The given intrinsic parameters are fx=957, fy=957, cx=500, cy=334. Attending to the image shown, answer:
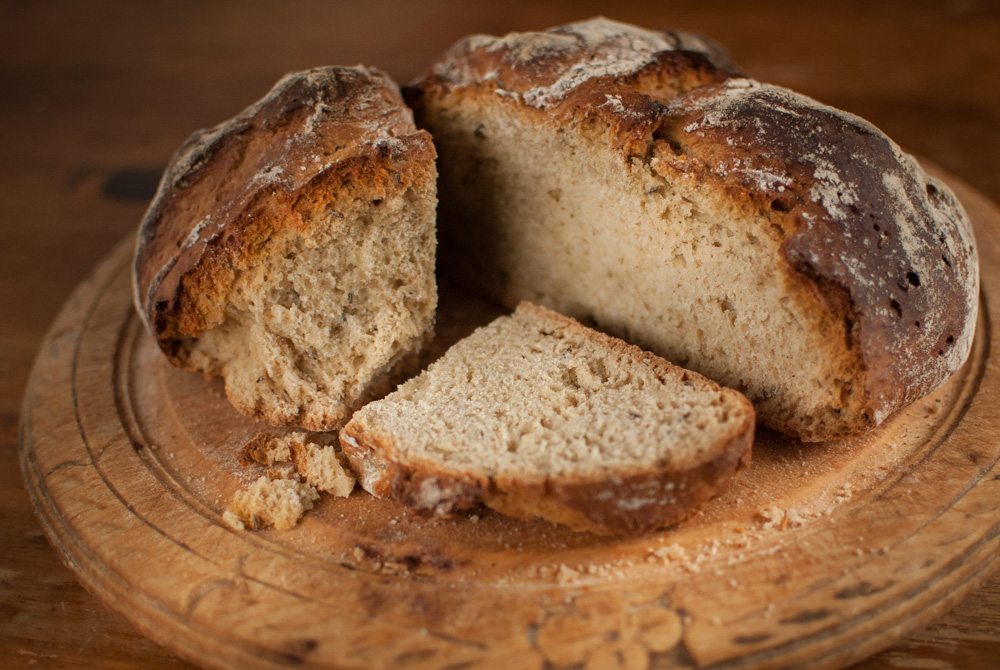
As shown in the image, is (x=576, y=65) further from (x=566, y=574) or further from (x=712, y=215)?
(x=566, y=574)

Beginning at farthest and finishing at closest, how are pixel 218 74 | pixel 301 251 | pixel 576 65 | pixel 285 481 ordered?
pixel 218 74, pixel 576 65, pixel 301 251, pixel 285 481

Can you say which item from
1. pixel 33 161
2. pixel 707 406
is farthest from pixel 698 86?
pixel 33 161

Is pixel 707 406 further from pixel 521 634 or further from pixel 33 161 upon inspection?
pixel 33 161

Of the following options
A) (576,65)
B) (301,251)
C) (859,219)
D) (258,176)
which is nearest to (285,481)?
(301,251)

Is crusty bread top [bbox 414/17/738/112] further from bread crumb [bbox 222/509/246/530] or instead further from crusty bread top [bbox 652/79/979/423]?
bread crumb [bbox 222/509/246/530]

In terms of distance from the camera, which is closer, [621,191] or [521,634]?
[521,634]

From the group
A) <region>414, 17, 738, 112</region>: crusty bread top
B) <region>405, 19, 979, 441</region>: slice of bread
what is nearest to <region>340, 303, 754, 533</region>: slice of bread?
<region>405, 19, 979, 441</region>: slice of bread
